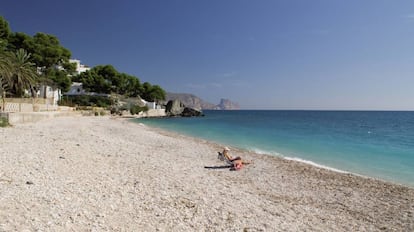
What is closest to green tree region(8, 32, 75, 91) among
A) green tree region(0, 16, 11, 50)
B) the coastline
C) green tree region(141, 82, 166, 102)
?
green tree region(0, 16, 11, 50)

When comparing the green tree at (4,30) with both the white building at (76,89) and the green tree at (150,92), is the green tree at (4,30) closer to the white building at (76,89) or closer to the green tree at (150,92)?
the white building at (76,89)

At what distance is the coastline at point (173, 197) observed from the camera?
4.06 meters

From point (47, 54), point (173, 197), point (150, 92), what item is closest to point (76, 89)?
point (47, 54)

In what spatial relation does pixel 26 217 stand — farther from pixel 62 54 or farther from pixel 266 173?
pixel 62 54

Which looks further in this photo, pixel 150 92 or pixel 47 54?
pixel 150 92

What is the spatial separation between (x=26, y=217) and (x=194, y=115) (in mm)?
71203

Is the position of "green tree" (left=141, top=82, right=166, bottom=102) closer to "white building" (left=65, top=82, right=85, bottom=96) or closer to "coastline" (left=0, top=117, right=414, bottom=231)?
"white building" (left=65, top=82, right=85, bottom=96)

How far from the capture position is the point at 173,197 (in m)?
5.36

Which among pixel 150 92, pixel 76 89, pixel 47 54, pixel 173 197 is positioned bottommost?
pixel 173 197

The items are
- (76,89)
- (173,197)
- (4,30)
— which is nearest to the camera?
(173,197)

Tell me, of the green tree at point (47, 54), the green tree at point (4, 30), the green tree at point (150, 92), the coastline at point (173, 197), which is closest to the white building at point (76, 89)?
the green tree at point (47, 54)

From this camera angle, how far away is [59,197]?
451 cm

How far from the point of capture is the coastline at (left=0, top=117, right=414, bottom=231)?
406 cm

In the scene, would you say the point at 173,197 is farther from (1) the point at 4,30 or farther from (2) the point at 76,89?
(2) the point at 76,89
